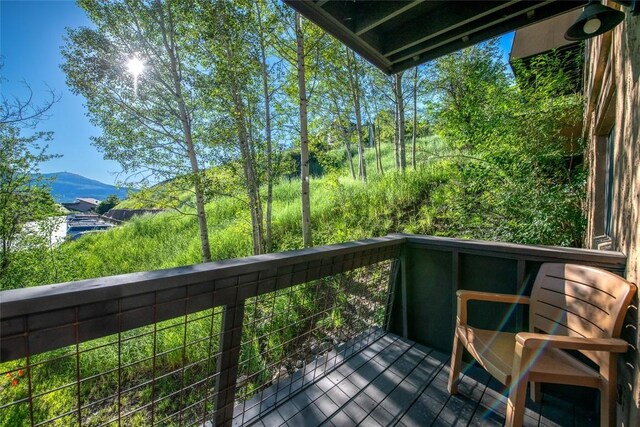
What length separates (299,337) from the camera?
2.04 m

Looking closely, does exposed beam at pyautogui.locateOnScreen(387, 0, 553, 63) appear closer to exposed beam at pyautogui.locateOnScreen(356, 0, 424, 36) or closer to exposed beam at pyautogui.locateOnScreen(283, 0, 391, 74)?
exposed beam at pyautogui.locateOnScreen(283, 0, 391, 74)

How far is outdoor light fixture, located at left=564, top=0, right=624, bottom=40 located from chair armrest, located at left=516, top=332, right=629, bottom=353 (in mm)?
1567

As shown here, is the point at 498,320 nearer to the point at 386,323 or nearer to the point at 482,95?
the point at 386,323

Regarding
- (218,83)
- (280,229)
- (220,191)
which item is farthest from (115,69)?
(280,229)

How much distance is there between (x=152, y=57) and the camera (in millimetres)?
5445

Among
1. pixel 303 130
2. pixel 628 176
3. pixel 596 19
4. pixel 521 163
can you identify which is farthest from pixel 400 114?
pixel 628 176

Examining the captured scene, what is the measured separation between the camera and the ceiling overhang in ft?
6.75

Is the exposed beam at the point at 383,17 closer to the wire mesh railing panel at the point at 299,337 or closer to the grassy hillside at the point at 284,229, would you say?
the wire mesh railing panel at the point at 299,337

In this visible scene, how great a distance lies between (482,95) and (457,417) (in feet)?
16.1

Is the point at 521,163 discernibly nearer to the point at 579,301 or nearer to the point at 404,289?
the point at 404,289

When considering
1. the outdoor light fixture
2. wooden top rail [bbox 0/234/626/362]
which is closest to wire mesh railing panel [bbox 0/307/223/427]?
wooden top rail [bbox 0/234/626/362]

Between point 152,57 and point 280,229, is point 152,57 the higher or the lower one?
the higher one

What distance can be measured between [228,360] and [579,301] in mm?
1907

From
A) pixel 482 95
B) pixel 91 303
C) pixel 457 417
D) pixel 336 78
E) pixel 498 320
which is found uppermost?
pixel 336 78
